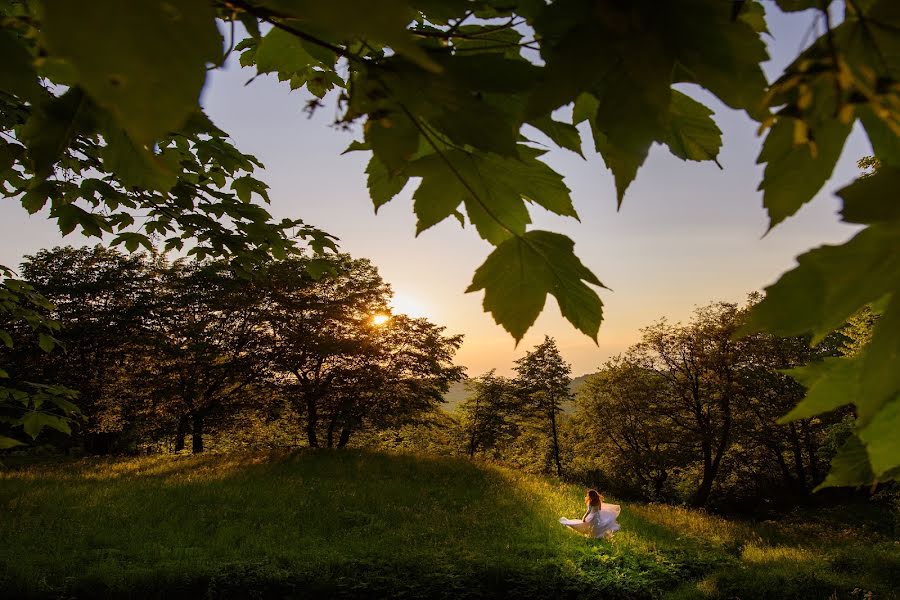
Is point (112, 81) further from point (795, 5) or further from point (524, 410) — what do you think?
point (524, 410)

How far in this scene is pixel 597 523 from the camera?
10406mm

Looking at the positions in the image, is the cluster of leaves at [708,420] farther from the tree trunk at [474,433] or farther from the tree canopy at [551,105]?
the tree canopy at [551,105]

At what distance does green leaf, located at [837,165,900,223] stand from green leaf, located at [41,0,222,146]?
1.72 feet

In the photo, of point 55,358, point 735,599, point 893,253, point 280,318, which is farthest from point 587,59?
point 55,358

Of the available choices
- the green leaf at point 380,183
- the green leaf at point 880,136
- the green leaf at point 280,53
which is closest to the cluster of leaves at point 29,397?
the green leaf at point 280,53

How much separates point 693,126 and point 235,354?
71.1 feet

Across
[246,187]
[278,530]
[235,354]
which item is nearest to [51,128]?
[246,187]

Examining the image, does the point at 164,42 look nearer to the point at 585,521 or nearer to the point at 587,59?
the point at 587,59

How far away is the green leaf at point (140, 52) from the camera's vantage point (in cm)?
29

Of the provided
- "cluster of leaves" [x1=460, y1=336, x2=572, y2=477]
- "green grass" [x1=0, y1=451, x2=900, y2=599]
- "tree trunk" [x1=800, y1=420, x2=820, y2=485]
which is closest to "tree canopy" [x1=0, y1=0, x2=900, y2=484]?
"green grass" [x1=0, y1=451, x2=900, y2=599]

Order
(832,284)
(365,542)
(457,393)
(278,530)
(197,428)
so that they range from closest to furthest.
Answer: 1. (832,284)
2. (365,542)
3. (278,530)
4. (197,428)
5. (457,393)

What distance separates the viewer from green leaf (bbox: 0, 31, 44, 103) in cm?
57

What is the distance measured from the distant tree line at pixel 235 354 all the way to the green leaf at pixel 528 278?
60.3ft

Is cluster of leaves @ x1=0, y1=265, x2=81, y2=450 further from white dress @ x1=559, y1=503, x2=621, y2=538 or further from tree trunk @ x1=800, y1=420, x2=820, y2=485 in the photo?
tree trunk @ x1=800, y1=420, x2=820, y2=485
